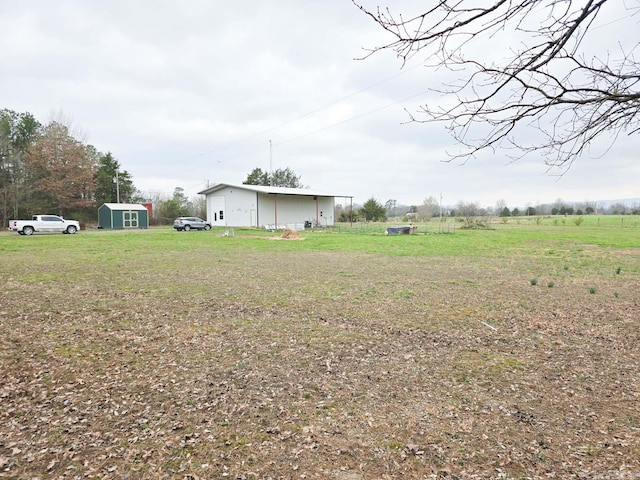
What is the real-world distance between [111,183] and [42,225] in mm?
22230

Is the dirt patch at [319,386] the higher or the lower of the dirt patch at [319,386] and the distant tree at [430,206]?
the lower

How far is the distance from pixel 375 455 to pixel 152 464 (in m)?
1.63

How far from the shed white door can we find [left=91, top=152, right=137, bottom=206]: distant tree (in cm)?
1475

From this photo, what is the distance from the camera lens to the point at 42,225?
26719mm

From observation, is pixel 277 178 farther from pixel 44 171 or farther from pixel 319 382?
pixel 319 382

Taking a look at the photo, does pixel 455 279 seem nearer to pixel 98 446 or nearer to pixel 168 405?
pixel 168 405

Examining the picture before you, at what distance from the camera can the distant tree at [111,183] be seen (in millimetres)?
45656

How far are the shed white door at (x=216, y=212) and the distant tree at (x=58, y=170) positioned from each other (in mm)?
15599

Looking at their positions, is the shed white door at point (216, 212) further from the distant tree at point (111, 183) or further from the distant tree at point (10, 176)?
the distant tree at point (10, 176)

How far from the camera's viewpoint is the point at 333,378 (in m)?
3.92

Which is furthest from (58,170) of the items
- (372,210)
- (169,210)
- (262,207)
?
(372,210)

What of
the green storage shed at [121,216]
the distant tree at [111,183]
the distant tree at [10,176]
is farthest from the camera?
the distant tree at [111,183]

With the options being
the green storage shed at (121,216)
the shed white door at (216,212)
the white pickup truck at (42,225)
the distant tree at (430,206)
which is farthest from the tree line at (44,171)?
the distant tree at (430,206)

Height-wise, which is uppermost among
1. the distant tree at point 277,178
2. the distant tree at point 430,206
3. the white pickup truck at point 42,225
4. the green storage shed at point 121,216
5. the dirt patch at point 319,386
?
the distant tree at point 277,178
